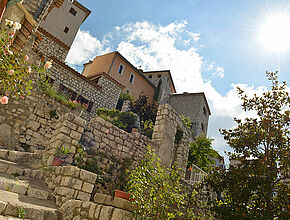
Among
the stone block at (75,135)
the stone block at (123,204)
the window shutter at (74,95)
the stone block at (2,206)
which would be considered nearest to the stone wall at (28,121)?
the stone block at (75,135)

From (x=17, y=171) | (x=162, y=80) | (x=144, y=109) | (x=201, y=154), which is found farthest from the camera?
(x=162, y=80)

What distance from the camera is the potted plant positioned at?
14.7 ft

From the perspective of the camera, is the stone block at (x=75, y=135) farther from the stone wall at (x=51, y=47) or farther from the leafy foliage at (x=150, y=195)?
the stone wall at (x=51, y=47)

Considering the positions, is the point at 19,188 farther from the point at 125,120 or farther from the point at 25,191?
the point at 125,120

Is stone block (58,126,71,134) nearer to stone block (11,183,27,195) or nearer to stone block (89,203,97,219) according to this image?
stone block (11,183,27,195)

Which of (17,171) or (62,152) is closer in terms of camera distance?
(17,171)

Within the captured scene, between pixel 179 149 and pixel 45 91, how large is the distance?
6.72 m

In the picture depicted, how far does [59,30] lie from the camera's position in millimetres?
18219

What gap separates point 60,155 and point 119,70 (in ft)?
60.0

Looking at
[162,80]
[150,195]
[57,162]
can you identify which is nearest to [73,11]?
[162,80]

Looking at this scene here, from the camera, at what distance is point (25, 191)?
3412 millimetres

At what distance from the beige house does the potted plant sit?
15.4m

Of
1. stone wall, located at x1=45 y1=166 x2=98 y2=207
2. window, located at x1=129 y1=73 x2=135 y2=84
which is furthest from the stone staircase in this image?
window, located at x1=129 y1=73 x2=135 y2=84

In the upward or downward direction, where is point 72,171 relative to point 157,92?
downward
